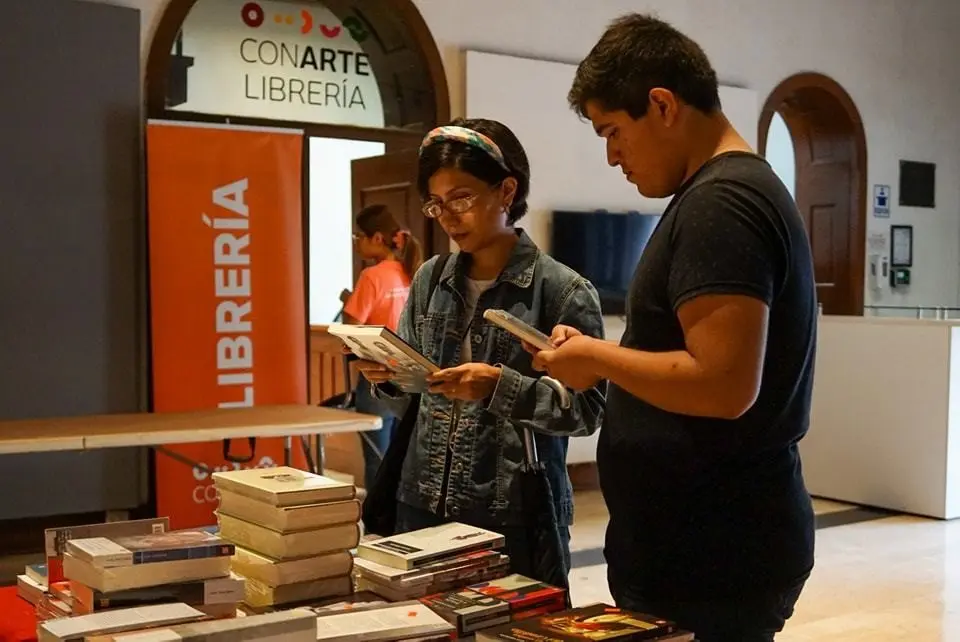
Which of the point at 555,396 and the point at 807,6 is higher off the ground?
the point at 807,6

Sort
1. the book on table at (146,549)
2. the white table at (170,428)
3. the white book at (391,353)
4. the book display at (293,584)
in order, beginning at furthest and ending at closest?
the white table at (170,428)
the white book at (391,353)
the book on table at (146,549)
the book display at (293,584)

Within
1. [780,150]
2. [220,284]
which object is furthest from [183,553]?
[780,150]

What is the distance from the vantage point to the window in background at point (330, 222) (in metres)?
8.28

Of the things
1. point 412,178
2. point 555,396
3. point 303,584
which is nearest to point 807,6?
point 412,178

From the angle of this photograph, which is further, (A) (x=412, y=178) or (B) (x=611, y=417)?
(A) (x=412, y=178)

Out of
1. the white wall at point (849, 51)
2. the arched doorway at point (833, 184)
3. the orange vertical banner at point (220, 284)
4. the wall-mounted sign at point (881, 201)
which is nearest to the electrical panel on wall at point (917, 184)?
the white wall at point (849, 51)

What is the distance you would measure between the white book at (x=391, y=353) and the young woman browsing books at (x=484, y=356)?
3cm

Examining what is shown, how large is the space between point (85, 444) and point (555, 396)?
2056 millimetres

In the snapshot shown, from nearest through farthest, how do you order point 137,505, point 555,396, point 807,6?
point 555,396 → point 137,505 → point 807,6

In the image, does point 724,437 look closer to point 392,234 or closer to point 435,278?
point 435,278

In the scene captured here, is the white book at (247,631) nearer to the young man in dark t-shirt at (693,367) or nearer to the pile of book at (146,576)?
the pile of book at (146,576)

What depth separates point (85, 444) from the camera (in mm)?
3377

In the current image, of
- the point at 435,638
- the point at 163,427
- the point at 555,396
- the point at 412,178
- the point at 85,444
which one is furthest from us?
the point at 412,178

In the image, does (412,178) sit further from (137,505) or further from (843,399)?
(843,399)
